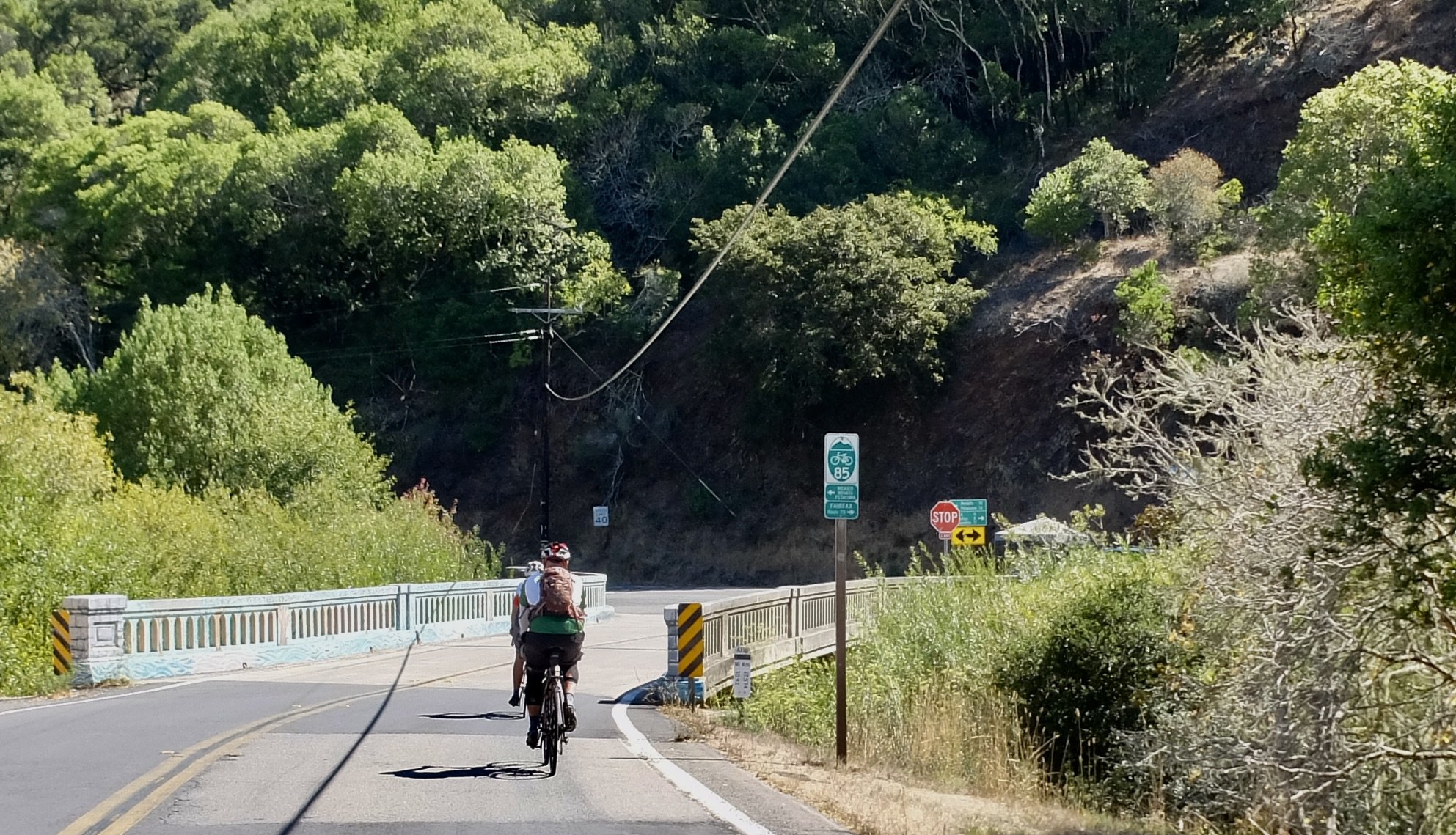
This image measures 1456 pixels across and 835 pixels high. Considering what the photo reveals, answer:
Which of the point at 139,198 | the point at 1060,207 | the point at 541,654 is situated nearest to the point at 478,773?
the point at 541,654

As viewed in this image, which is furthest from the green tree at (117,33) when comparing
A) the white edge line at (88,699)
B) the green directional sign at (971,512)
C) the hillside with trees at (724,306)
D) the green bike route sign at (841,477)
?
the green bike route sign at (841,477)

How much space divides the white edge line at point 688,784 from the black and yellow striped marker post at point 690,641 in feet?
6.55

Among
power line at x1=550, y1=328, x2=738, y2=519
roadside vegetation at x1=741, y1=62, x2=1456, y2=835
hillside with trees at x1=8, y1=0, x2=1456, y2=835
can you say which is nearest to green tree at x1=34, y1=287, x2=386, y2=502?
hillside with trees at x1=8, y1=0, x2=1456, y2=835

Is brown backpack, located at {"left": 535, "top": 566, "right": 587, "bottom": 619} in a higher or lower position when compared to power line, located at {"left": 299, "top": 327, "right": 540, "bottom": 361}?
lower

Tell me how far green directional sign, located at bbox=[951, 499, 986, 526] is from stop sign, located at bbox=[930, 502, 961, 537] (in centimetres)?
11

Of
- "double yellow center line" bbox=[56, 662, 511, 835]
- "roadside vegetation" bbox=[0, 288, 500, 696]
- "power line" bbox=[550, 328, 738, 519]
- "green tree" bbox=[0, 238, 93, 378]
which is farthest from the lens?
"green tree" bbox=[0, 238, 93, 378]

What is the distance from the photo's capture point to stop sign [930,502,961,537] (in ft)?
122

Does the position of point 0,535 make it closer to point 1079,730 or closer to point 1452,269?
point 1079,730

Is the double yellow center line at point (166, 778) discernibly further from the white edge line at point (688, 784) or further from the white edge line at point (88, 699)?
the white edge line at point (688, 784)

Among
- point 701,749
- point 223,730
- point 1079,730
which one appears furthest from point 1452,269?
point 223,730

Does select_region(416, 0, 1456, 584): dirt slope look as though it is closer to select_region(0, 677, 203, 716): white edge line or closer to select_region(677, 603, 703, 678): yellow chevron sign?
select_region(677, 603, 703, 678): yellow chevron sign

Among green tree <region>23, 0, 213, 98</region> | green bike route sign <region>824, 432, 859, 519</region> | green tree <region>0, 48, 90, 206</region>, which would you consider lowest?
green bike route sign <region>824, 432, 859, 519</region>

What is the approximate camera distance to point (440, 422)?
67.1m

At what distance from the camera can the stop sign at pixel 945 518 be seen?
122 ft
